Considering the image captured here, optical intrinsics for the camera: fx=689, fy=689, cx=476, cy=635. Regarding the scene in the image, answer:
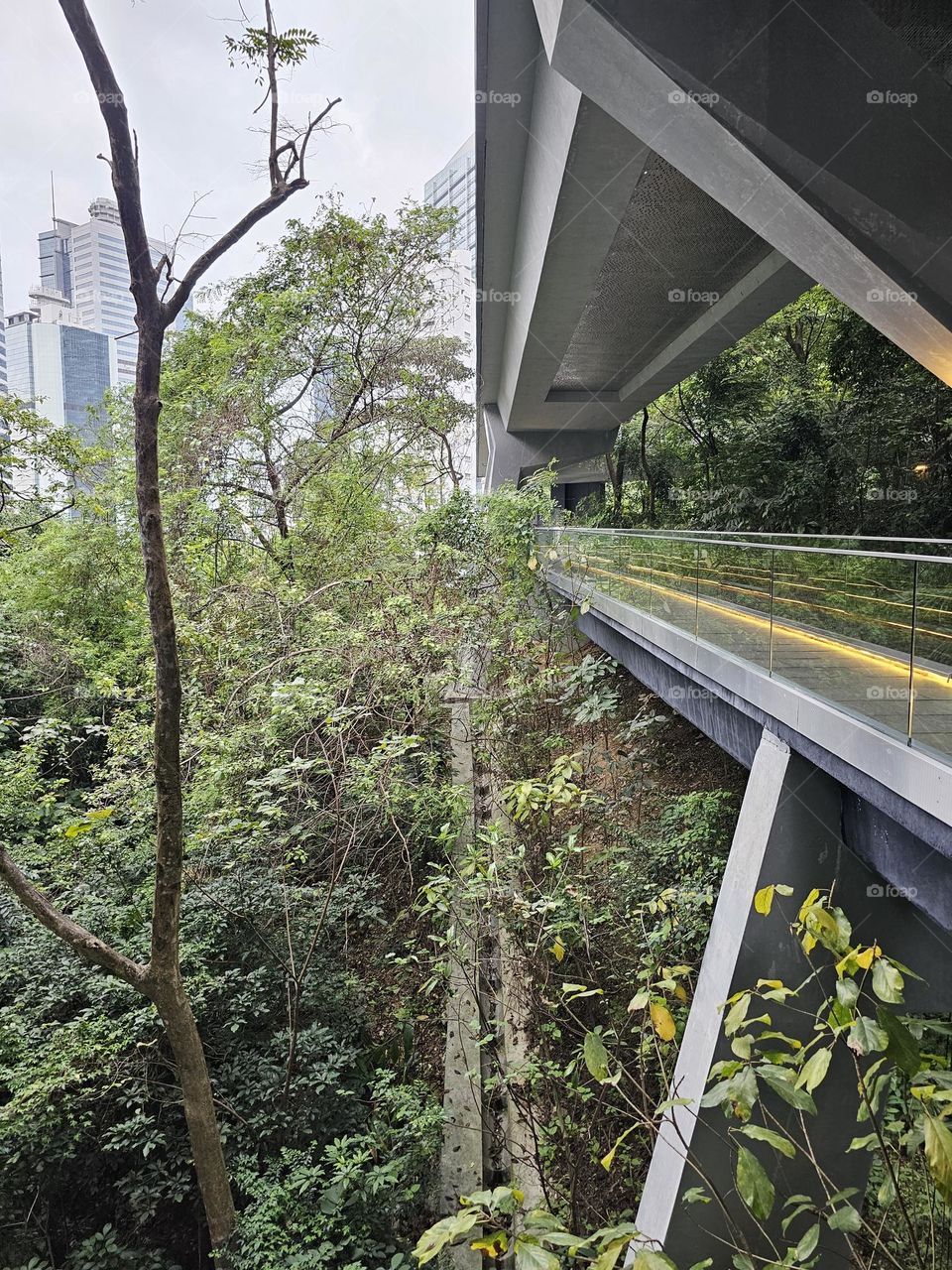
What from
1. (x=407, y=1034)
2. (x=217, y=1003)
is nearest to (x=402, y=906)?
(x=407, y=1034)

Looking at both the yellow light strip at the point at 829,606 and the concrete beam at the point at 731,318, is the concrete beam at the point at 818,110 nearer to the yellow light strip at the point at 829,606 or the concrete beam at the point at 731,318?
the yellow light strip at the point at 829,606

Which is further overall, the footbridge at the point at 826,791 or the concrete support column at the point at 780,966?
the concrete support column at the point at 780,966

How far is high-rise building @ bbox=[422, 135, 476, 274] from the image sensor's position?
41.9 ft

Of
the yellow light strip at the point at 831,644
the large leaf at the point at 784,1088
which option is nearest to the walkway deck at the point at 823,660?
the yellow light strip at the point at 831,644

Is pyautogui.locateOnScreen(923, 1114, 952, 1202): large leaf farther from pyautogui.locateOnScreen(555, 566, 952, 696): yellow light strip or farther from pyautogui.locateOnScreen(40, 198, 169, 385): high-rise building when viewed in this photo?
pyautogui.locateOnScreen(40, 198, 169, 385): high-rise building

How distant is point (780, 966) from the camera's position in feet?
11.7

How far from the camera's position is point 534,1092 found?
5.24m

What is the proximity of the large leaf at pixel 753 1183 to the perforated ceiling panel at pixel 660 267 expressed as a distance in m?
7.66

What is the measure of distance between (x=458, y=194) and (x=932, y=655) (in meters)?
17.9

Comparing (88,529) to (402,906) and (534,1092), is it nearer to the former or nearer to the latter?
(402,906)

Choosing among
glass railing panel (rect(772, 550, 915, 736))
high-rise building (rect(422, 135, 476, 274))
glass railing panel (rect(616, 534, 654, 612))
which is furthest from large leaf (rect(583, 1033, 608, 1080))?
high-rise building (rect(422, 135, 476, 274))

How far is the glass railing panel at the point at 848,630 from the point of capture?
2.94m

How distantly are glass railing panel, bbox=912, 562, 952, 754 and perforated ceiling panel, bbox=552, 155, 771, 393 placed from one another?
5.74 meters

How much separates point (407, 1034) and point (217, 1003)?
164 centimetres
